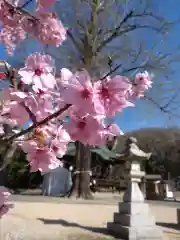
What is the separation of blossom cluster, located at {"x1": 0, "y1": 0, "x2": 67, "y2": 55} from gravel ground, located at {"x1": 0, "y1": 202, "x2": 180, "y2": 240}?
3418 mm

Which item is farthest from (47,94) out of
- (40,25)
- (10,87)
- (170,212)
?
(170,212)

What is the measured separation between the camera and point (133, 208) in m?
5.12

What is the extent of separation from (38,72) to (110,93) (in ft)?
0.92

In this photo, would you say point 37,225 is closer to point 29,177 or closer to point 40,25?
point 40,25

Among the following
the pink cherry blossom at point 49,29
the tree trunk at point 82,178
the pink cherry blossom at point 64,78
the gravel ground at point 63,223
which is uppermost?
the tree trunk at point 82,178

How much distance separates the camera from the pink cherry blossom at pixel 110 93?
82 centimetres

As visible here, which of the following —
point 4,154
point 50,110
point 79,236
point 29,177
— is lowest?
point 79,236

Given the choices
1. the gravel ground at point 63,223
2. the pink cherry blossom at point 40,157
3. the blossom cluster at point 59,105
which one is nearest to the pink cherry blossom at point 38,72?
the blossom cluster at point 59,105

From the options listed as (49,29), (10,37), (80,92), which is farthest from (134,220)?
(80,92)

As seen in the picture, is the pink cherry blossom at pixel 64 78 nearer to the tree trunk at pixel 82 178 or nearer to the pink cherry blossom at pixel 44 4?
the pink cherry blossom at pixel 44 4

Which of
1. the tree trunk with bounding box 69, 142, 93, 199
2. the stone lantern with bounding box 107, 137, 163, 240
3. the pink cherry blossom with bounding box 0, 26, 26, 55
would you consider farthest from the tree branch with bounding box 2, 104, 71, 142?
the tree trunk with bounding box 69, 142, 93, 199

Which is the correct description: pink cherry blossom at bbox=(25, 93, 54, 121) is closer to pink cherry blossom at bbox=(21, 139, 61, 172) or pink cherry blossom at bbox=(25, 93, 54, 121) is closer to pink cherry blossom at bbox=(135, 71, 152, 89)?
pink cherry blossom at bbox=(21, 139, 61, 172)

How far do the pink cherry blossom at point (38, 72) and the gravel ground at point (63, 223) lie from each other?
3771 millimetres

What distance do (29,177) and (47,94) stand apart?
17810 mm
